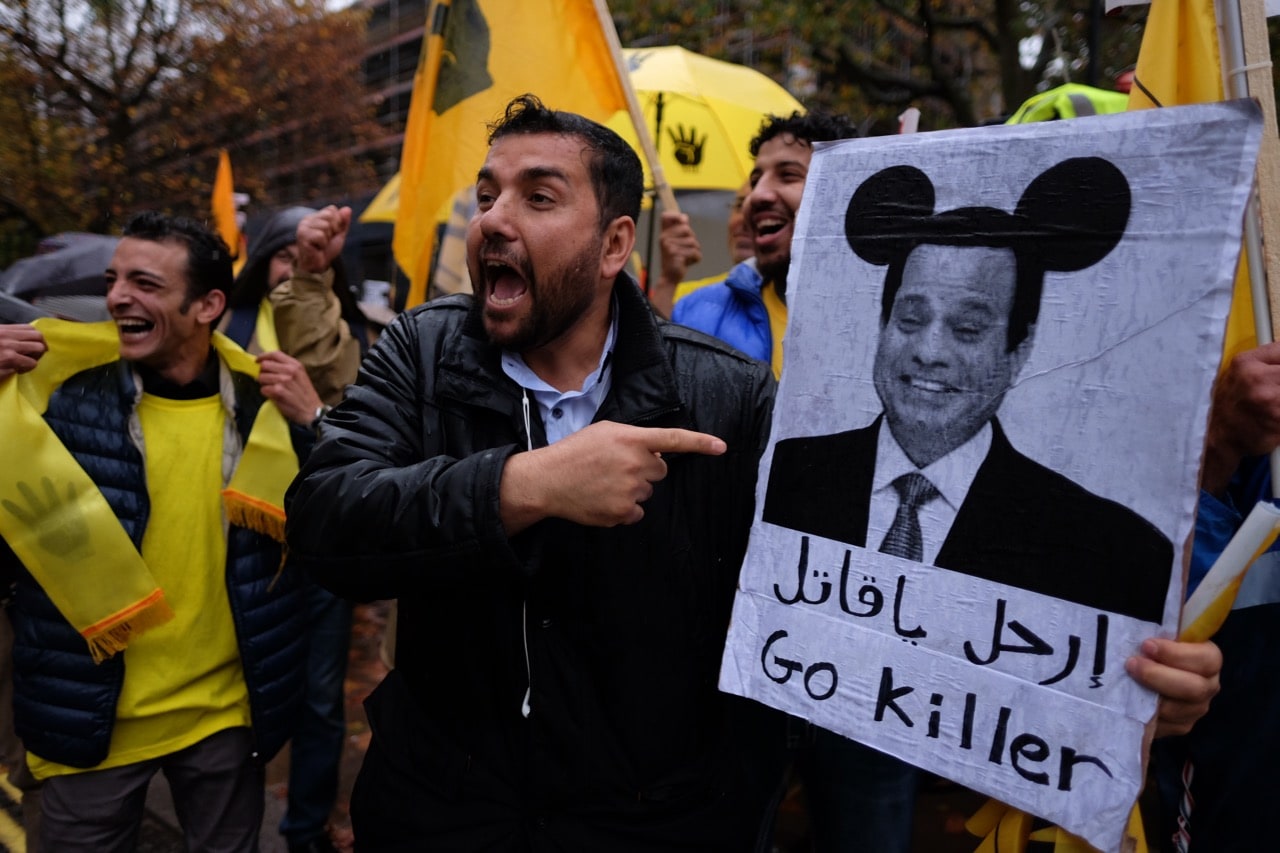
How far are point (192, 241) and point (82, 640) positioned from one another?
1052mm

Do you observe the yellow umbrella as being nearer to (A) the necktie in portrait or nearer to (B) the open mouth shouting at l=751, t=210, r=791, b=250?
(B) the open mouth shouting at l=751, t=210, r=791, b=250

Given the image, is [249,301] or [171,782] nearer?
[171,782]

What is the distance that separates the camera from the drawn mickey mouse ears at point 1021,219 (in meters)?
1.19

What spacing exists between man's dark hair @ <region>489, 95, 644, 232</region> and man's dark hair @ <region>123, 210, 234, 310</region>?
1.08 metres

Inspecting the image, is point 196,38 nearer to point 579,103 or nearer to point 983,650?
point 579,103

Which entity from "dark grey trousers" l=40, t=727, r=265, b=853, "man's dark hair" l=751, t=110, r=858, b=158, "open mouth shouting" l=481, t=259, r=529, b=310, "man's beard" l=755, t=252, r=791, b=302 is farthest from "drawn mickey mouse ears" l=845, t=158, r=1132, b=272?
"dark grey trousers" l=40, t=727, r=265, b=853

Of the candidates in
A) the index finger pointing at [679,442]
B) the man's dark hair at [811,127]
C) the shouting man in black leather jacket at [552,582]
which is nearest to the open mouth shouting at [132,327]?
the shouting man in black leather jacket at [552,582]

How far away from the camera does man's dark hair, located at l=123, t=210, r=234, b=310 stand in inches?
90.0

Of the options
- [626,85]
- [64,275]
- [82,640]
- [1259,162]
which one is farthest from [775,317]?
[64,275]

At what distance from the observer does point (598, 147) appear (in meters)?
1.65

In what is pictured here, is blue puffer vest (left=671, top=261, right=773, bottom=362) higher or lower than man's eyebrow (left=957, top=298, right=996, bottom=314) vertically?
lower

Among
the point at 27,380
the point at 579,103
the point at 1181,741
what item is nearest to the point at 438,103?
the point at 579,103

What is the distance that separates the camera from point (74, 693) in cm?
200

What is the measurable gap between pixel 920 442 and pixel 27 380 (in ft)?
6.43
